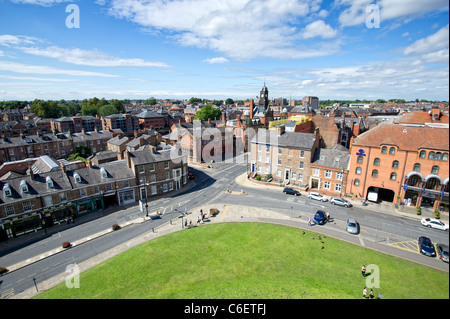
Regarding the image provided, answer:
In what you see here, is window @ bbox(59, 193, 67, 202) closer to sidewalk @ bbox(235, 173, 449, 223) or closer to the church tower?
sidewalk @ bbox(235, 173, 449, 223)

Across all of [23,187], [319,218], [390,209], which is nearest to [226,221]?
[319,218]

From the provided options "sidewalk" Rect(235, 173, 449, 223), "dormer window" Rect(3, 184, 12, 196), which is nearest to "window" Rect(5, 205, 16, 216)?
"dormer window" Rect(3, 184, 12, 196)

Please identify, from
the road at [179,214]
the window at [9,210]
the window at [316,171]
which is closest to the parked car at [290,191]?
the road at [179,214]

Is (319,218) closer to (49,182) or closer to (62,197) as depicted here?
(62,197)
